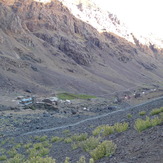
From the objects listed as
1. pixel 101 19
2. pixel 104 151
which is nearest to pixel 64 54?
pixel 101 19

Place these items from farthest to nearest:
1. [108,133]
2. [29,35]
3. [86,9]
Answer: [86,9] → [29,35] → [108,133]

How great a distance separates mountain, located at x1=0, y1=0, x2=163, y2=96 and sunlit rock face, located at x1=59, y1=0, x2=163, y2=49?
84cm

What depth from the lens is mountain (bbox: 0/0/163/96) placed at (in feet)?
223

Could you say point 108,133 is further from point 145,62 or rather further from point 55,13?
point 145,62

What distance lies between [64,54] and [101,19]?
217 ft

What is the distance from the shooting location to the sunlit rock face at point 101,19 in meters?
143

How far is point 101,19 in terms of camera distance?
154 metres

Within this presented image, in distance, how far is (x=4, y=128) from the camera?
22938 mm

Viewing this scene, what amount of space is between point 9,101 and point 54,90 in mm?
21393

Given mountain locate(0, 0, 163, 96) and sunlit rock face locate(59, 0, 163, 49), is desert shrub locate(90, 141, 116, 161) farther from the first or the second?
sunlit rock face locate(59, 0, 163, 49)

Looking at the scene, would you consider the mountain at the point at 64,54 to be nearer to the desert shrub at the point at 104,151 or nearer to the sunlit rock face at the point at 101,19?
the sunlit rock face at the point at 101,19

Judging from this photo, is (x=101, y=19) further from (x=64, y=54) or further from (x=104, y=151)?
(x=104, y=151)

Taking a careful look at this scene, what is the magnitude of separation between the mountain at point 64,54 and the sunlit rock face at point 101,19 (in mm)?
842

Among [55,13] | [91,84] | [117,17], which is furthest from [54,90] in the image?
[117,17]
